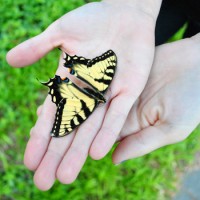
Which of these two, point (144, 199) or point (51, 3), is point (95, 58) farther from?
point (51, 3)

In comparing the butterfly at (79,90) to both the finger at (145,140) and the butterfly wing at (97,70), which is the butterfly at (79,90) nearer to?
the butterfly wing at (97,70)

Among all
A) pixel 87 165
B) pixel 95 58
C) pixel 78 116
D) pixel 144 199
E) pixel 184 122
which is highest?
pixel 95 58

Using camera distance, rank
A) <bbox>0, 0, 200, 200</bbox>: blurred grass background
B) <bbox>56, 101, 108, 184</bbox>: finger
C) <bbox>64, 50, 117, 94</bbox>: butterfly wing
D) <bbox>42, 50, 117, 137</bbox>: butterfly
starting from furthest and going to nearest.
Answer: <bbox>0, 0, 200, 200</bbox>: blurred grass background
<bbox>64, 50, 117, 94</bbox>: butterfly wing
<bbox>42, 50, 117, 137</bbox>: butterfly
<bbox>56, 101, 108, 184</bbox>: finger

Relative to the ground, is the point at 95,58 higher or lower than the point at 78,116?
higher

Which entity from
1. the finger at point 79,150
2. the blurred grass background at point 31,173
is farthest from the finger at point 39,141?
the blurred grass background at point 31,173

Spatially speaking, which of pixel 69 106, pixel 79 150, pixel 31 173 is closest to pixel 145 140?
pixel 79 150

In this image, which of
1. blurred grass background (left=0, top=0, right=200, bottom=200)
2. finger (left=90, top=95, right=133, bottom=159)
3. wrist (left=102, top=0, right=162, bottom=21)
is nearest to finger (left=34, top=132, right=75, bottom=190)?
finger (left=90, top=95, right=133, bottom=159)

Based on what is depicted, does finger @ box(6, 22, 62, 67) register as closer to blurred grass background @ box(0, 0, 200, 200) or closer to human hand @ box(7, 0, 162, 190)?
human hand @ box(7, 0, 162, 190)

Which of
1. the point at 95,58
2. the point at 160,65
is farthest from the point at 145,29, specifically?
the point at 95,58
